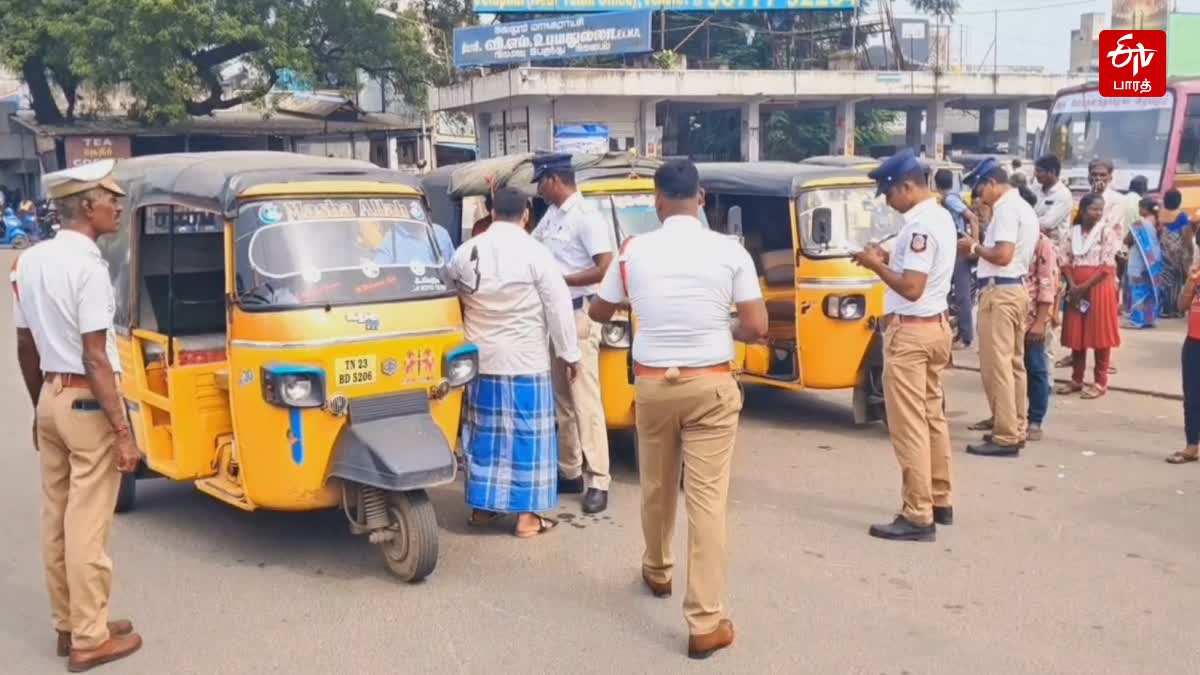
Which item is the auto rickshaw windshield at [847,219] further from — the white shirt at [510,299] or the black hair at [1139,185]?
the black hair at [1139,185]

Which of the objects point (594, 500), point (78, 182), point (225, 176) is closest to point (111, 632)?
point (78, 182)

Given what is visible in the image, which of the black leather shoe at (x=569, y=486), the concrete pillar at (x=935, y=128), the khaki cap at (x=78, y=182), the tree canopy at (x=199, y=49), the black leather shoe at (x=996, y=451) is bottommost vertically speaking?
the black leather shoe at (x=996, y=451)

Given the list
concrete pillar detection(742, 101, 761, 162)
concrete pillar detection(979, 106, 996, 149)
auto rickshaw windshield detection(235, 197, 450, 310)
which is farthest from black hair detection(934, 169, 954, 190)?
concrete pillar detection(979, 106, 996, 149)

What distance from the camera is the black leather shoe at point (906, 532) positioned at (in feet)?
18.7

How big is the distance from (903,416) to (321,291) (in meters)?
2.84

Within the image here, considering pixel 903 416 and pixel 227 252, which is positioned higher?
pixel 227 252

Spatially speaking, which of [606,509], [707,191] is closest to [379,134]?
[707,191]

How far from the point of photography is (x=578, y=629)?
4.66 metres

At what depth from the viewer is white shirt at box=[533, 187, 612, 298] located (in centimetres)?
632

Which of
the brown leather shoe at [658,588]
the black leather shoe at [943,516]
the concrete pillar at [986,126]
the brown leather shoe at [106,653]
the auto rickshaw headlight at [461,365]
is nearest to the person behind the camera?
the brown leather shoe at [106,653]

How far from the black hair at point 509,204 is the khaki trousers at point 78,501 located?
2166mm

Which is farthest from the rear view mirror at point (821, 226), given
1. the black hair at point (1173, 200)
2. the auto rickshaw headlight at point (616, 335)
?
the black hair at point (1173, 200)

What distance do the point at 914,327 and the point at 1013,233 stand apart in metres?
1.48

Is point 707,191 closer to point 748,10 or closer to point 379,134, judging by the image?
point 748,10
